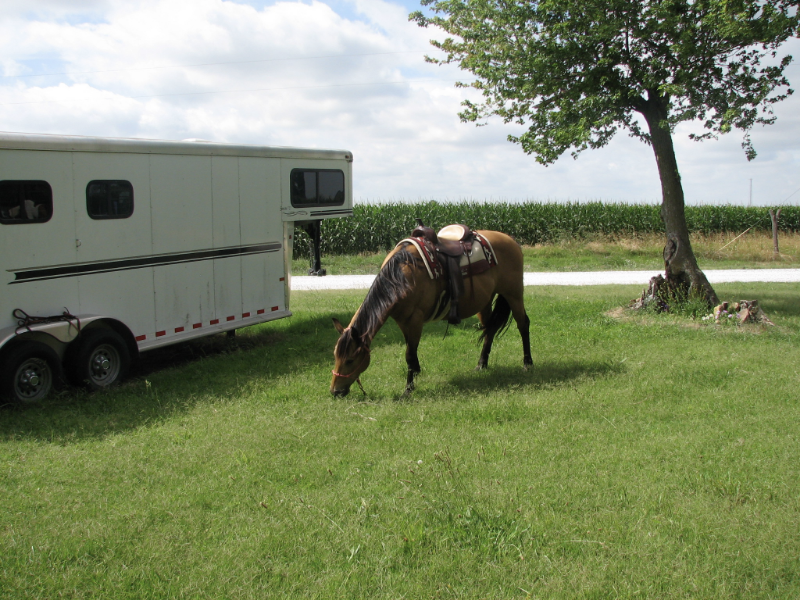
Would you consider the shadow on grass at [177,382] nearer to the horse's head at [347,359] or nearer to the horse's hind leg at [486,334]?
the horse's head at [347,359]

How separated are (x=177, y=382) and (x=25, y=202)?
265 centimetres

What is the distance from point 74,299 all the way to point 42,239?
2.56ft

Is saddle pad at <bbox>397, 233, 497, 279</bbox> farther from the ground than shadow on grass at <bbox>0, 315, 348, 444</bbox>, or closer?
farther from the ground

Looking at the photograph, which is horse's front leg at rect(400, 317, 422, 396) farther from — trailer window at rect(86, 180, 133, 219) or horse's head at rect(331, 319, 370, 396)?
trailer window at rect(86, 180, 133, 219)

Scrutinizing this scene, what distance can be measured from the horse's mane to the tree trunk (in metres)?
6.83

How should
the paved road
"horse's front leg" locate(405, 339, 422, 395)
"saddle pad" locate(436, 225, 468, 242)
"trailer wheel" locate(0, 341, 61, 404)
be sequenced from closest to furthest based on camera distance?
1. "trailer wheel" locate(0, 341, 61, 404)
2. "horse's front leg" locate(405, 339, 422, 395)
3. "saddle pad" locate(436, 225, 468, 242)
4. the paved road

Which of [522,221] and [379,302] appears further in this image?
[522,221]

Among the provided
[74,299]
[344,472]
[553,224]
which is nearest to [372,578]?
[344,472]

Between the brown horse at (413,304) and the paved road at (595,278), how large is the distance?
9428 millimetres

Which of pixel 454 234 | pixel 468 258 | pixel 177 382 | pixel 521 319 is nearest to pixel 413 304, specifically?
pixel 468 258

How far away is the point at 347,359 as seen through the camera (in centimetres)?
695

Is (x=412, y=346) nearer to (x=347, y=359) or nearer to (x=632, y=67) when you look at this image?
(x=347, y=359)

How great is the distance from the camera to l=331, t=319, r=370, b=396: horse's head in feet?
22.7

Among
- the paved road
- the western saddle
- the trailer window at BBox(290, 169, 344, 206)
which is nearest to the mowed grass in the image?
the western saddle
